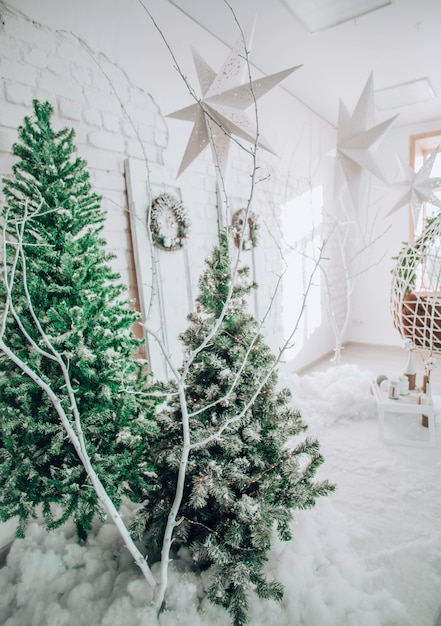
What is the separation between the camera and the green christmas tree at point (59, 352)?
41.6 inches

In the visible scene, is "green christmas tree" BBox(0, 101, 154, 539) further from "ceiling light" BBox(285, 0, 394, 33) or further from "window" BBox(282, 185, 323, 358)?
"window" BBox(282, 185, 323, 358)

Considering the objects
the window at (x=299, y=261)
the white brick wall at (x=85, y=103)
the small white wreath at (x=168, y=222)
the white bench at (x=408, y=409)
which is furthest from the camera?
the window at (x=299, y=261)

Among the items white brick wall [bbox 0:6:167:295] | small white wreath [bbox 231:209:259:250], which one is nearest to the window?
small white wreath [bbox 231:209:259:250]

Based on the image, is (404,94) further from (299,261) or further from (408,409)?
(408,409)

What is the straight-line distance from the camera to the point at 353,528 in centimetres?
148

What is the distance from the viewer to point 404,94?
10.7 feet

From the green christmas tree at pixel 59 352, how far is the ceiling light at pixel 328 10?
1.81m

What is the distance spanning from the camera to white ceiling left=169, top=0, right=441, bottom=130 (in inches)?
82.4

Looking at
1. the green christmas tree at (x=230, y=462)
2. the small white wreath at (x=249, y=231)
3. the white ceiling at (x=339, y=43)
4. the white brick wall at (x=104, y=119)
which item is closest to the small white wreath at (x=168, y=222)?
the white brick wall at (x=104, y=119)

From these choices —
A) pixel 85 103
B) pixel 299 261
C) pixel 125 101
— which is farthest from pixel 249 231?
pixel 85 103

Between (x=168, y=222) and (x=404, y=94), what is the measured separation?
282 centimetres

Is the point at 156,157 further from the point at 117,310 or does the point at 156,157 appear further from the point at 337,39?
the point at 337,39

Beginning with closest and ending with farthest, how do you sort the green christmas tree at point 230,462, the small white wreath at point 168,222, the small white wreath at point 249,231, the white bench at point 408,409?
the green christmas tree at point 230,462 < the small white wreath at point 168,222 < the white bench at point 408,409 < the small white wreath at point 249,231

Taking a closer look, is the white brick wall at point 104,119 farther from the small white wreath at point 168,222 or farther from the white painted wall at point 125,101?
the small white wreath at point 168,222
